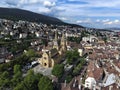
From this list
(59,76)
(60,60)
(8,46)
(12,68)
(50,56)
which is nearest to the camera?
(59,76)

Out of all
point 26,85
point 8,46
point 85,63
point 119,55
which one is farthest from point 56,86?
point 8,46

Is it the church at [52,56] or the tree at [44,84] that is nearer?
the tree at [44,84]

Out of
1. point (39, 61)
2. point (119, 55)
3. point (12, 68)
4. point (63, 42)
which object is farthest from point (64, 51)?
point (12, 68)

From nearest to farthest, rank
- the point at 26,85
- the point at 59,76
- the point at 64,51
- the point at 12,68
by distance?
Result: the point at 26,85 < the point at 59,76 < the point at 12,68 < the point at 64,51

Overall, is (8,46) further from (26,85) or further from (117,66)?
(26,85)

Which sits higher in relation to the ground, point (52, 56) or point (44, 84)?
point (44, 84)

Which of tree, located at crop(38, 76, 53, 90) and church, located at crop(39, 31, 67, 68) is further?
church, located at crop(39, 31, 67, 68)

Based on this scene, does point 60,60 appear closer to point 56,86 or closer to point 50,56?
point 50,56

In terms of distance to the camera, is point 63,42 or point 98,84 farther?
point 63,42

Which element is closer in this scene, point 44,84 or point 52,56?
point 44,84
